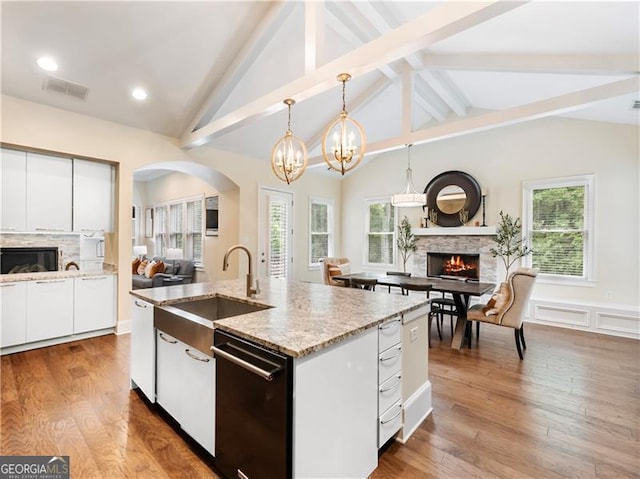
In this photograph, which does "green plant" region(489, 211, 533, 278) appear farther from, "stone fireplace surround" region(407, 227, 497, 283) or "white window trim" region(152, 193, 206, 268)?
"white window trim" region(152, 193, 206, 268)

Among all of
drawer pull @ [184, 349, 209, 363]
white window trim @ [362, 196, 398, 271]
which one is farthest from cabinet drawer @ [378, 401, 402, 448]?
white window trim @ [362, 196, 398, 271]

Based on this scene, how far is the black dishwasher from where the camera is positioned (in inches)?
50.2

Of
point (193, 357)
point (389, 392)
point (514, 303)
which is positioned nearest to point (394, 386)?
point (389, 392)

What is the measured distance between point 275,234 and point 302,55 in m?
3.32

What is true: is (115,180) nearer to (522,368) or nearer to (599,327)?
(522,368)

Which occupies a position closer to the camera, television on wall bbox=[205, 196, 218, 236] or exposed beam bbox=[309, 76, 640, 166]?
exposed beam bbox=[309, 76, 640, 166]

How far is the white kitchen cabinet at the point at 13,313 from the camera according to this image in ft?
11.1

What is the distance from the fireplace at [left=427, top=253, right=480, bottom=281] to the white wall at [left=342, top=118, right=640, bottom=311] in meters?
0.82

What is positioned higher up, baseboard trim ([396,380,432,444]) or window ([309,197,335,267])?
window ([309,197,335,267])

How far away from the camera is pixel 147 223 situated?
8898 millimetres

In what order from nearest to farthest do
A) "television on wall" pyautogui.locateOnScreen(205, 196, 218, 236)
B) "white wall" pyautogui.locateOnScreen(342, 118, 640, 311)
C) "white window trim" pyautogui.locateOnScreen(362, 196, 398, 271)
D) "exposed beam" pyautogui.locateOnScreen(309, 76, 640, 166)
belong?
"exposed beam" pyautogui.locateOnScreen(309, 76, 640, 166) < "white wall" pyautogui.locateOnScreen(342, 118, 640, 311) < "television on wall" pyautogui.locateOnScreen(205, 196, 218, 236) < "white window trim" pyautogui.locateOnScreen(362, 196, 398, 271)

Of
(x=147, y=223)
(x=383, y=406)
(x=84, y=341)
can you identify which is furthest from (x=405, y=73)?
(x=147, y=223)

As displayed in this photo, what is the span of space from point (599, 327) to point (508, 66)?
389cm

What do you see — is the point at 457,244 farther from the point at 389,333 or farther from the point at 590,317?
the point at 389,333
